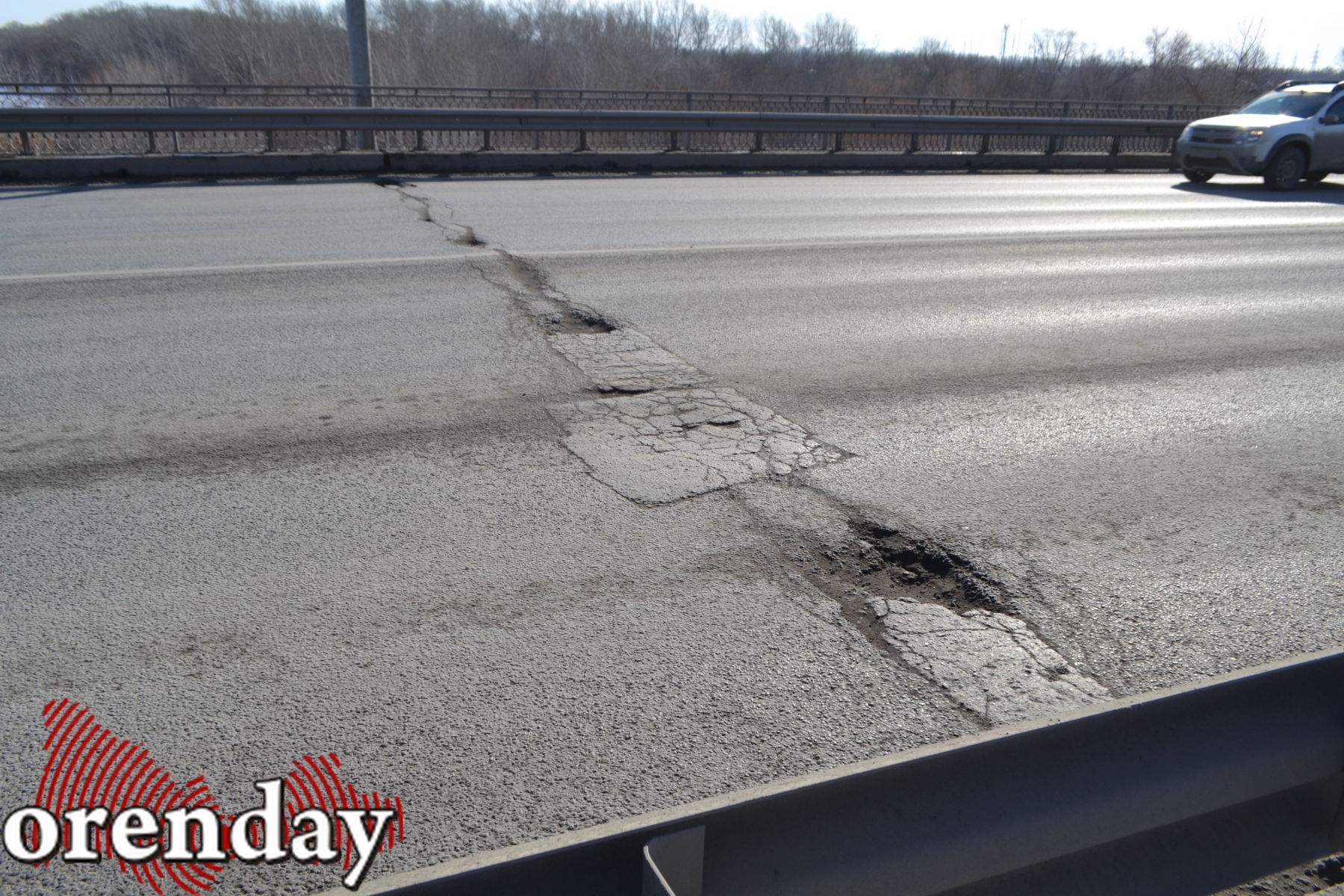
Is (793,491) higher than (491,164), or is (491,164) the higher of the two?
(491,164)

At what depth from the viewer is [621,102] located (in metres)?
31.2

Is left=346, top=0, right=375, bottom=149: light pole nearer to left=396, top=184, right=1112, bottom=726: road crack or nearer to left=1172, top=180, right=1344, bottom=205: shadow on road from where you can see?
left=396, top=184, right=1112, bottom=726: road crack

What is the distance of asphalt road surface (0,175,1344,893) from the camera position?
2.66 m

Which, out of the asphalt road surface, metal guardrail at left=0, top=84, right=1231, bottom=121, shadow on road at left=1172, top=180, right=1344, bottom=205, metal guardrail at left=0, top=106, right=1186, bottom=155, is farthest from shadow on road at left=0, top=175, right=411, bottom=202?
shadow on road at left=1172, top=180, right=1344, bottom=205

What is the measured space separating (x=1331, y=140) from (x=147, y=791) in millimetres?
20060

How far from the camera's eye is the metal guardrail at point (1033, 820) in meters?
1.45

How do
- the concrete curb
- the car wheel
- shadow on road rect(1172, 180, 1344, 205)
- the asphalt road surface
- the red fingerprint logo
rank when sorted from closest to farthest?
the red fingerprint logo < the asphalt road surface < the concrete curb < shadow on road rect(1172, 180, 1344, 205) < the car wheel

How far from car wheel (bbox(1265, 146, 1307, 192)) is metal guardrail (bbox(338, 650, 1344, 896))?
18.1 meters

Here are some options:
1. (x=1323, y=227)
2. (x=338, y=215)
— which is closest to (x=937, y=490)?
(x=338, y=215)

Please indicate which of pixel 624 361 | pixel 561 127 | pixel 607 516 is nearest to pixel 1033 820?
pixel 607 516

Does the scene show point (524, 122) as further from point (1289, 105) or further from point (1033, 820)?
point (1033, 820)

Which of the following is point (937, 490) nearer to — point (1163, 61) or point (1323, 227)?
point (1323, 227)

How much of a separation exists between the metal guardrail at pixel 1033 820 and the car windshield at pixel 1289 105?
61.2 ft

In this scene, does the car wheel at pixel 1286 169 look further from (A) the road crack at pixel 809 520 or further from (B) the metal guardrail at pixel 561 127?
(A) the road crack at pixel 809 520
